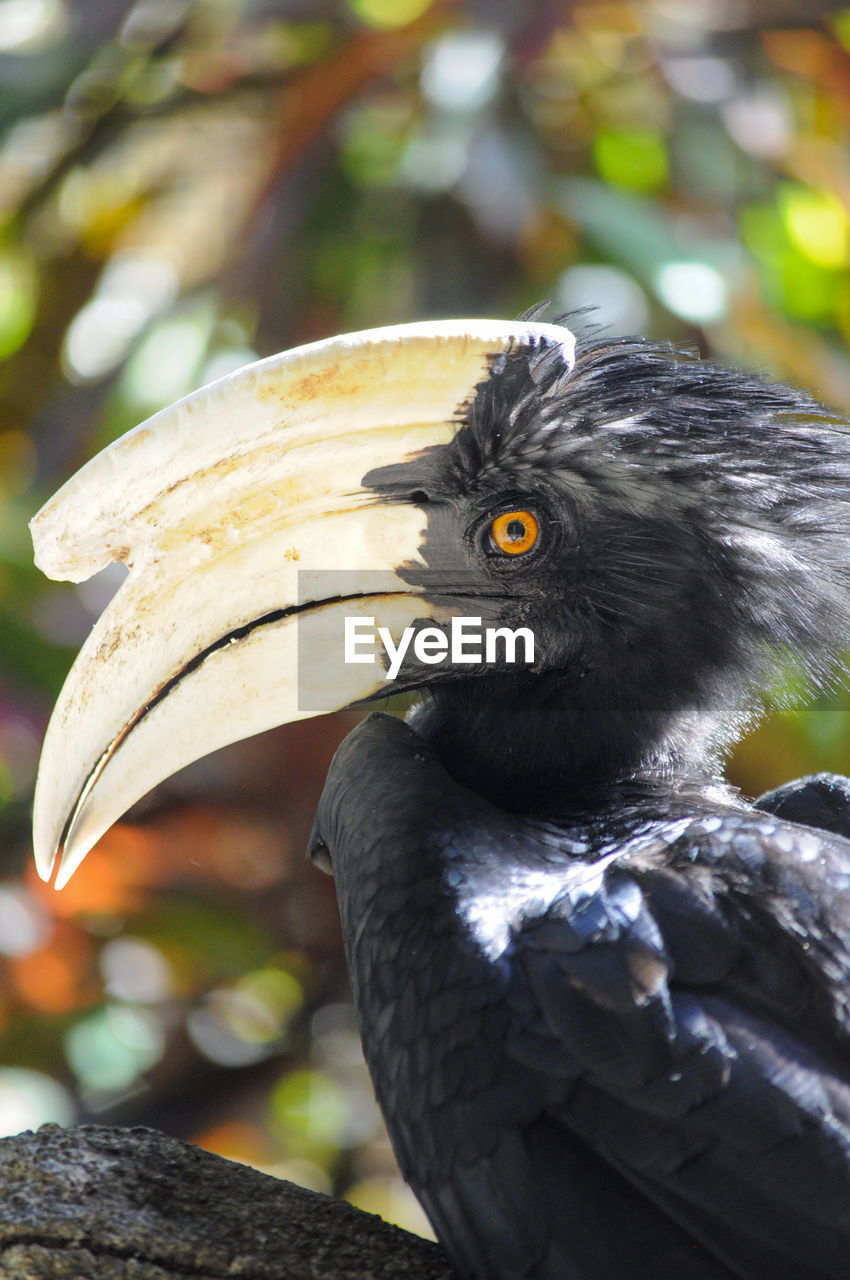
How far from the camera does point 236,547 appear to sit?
1.88 m

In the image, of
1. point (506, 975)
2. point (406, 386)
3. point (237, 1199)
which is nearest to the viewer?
point (506, 975)

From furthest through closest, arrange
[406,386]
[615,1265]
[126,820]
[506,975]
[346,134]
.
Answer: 1. [346,134]
2. [126,820]
3. [406,386]
4. [506,975]
5. [615,1265]

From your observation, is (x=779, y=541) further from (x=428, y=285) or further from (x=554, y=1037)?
(x=428, y=285)

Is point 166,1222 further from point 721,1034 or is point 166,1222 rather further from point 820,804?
point 820,804

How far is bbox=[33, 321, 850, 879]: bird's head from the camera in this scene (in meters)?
1.80

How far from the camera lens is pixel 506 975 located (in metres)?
1.49

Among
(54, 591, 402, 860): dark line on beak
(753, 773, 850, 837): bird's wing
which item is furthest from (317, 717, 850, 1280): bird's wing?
(54, 591, 402, 860): dark line on beak

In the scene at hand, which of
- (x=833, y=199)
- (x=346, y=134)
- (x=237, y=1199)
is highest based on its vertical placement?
(x=346, y=134)

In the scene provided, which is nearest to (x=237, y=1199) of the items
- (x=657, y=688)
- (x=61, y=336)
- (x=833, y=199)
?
(x=657, y=688)

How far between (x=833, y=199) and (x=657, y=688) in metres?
3.12

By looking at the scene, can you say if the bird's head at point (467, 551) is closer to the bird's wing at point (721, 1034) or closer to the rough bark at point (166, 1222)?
the rough bark at point (166, 1222)

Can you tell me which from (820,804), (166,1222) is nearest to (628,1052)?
(166,1222)

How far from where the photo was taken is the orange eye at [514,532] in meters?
1.94

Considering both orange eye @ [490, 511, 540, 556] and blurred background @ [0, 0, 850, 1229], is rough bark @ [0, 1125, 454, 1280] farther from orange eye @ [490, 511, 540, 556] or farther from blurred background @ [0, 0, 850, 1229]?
blurred background @ [0, 0, 850, 1229]
